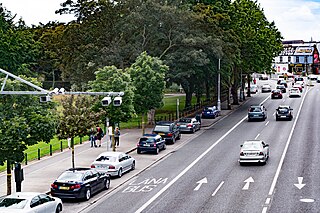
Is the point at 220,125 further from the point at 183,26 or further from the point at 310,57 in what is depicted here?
the point at 310,57

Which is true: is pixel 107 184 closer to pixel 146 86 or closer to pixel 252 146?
pixel 252 146

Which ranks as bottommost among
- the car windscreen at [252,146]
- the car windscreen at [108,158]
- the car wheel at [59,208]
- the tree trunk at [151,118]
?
the car wheel at [59,208]

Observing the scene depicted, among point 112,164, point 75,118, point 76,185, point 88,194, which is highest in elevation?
point 75,118

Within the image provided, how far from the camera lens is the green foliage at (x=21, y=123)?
24.0m

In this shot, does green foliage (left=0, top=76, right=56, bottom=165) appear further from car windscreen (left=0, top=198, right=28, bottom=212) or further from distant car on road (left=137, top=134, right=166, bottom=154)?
distant car on road (left=137, top=134, right=166, bottom=154)

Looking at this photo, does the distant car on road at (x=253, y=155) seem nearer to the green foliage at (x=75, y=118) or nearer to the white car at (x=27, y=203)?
the green foliage at (x=75, y=118)

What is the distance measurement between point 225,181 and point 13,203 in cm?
1259

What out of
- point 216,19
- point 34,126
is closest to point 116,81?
point 34,126

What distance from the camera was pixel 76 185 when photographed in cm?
2495

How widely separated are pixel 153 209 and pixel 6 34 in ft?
199

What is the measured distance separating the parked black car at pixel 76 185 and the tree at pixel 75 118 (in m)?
5.71

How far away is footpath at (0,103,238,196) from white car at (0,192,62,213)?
5.77m

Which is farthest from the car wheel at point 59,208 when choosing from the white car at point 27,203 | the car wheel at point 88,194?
the car wheel at point 88,194

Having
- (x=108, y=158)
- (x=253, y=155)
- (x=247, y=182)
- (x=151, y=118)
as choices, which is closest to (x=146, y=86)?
(x=151, y=118)
